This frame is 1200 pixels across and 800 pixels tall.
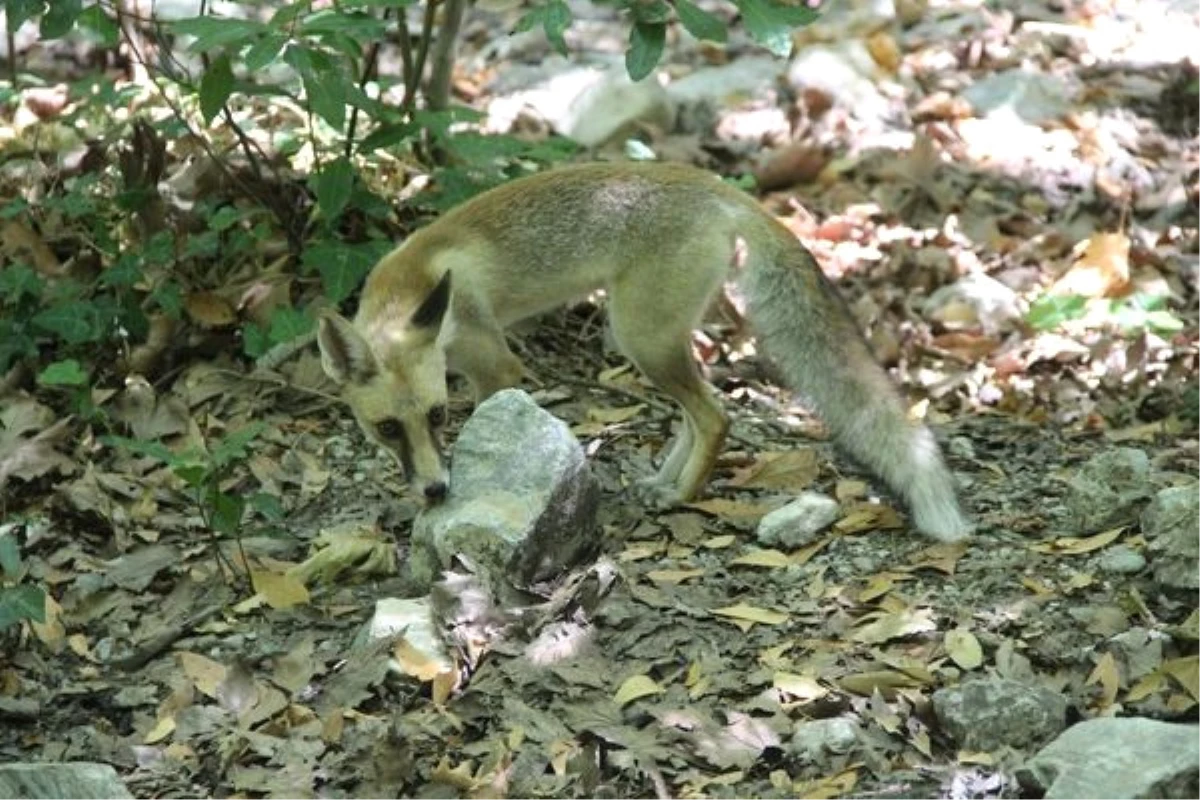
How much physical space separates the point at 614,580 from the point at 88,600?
2.01 meters

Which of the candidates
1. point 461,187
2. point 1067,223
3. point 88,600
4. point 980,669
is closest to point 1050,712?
point 980,669

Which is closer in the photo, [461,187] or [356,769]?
[356,769]

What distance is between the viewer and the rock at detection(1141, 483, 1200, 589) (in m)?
5.38

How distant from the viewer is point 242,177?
26.9ft

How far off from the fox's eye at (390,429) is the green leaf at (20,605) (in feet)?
5.52

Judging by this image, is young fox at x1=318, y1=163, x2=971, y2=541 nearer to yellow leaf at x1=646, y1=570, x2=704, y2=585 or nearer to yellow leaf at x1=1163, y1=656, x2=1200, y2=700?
yellow leaf at x1=646, y1=570, x2=704, y2=585

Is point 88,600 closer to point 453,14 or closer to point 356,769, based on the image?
point 356,769

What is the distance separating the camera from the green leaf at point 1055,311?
8.14 metres

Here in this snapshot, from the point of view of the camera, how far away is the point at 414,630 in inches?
212

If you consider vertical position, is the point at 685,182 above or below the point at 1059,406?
above

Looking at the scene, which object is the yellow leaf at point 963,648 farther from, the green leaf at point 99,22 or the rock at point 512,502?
the green leaf at point 99,22

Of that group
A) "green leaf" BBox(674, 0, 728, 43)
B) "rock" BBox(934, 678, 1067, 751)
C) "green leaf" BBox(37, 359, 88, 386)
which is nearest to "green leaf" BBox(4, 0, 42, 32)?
"green leaf" BBox(37, 359, 88, 386)

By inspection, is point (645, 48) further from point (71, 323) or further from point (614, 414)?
point (71, 323)

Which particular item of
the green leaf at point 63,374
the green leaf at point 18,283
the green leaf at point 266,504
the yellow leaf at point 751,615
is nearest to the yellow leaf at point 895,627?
the yellow leaf at point 751,615
